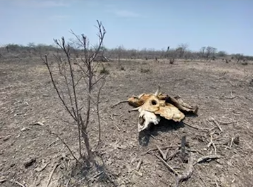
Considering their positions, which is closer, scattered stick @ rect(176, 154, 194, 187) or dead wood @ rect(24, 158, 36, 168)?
scattered stick @ rect(176, 154, 194, 187)

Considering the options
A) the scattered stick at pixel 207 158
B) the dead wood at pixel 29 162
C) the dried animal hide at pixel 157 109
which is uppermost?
the dried animal hide at pixel 157 109

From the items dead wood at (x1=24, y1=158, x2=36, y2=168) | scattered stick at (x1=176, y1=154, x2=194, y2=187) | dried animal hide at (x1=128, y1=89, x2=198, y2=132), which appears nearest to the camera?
scattered stick at (x1=176, y1=154, x2=194, y2=187)

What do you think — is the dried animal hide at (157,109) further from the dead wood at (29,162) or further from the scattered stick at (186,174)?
the dead wood at (29,162)

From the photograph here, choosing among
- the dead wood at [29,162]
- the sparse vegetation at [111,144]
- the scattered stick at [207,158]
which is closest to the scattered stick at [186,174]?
the sparse vegetation at [111,144]

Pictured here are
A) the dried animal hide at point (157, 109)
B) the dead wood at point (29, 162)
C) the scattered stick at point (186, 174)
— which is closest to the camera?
the scattered stick at point (186, 174)

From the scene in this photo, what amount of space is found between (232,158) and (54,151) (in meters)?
2.61

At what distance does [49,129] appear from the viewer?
13.7ft

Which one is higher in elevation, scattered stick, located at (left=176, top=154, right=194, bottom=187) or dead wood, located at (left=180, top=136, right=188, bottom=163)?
dead wood, located at (left=180, top=136, right=188, bottom=163)

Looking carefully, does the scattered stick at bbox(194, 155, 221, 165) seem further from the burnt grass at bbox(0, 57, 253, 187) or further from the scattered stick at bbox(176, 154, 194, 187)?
the scattered stick at bbox(176, 154, 194, 187)

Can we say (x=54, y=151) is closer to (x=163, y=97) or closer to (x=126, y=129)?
(x=126, y=129)

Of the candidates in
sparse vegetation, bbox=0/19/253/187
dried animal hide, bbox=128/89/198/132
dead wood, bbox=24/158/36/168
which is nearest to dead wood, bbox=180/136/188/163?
sparse vegetation, bbox=0/19/253/187

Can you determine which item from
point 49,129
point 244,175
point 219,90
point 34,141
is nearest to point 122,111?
point 49,129

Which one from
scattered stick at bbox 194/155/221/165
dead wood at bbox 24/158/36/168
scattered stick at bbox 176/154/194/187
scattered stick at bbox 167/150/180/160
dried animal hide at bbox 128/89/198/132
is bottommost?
dead wood at bbox 24/158/36/168

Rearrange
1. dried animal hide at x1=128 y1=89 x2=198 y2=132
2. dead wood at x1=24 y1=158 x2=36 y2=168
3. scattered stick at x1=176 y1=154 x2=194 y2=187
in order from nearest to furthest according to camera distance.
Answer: scattered stick at x1=176 y1=154 x2=194 y2=187 → dead wood at x1=24 y1=158 x2=36 y2=168 → dried animal hide at x1=128 y1=89 x2=198 y2=132
